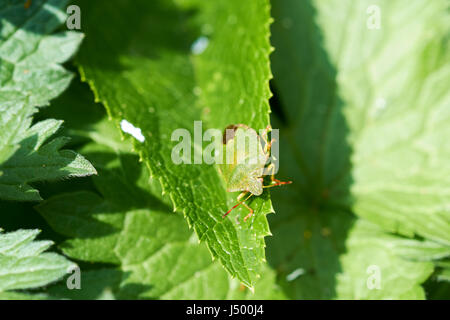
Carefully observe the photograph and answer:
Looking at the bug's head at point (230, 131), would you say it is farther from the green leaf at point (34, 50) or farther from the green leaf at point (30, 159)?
the green leaf at point (34, 50)

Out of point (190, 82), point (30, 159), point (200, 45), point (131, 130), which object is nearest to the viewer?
point (30, 159)

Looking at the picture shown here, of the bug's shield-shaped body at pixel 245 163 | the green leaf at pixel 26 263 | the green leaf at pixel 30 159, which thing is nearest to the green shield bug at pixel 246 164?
the bug's shield-shaped body at pixel 245 163

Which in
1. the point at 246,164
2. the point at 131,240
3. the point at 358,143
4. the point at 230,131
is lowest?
the point at 131,240

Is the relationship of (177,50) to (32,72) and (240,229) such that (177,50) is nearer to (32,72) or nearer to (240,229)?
(32,72)

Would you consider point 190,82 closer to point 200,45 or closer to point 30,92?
point 200,45

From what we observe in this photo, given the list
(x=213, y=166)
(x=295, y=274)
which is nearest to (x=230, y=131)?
(x=213, y=166)
